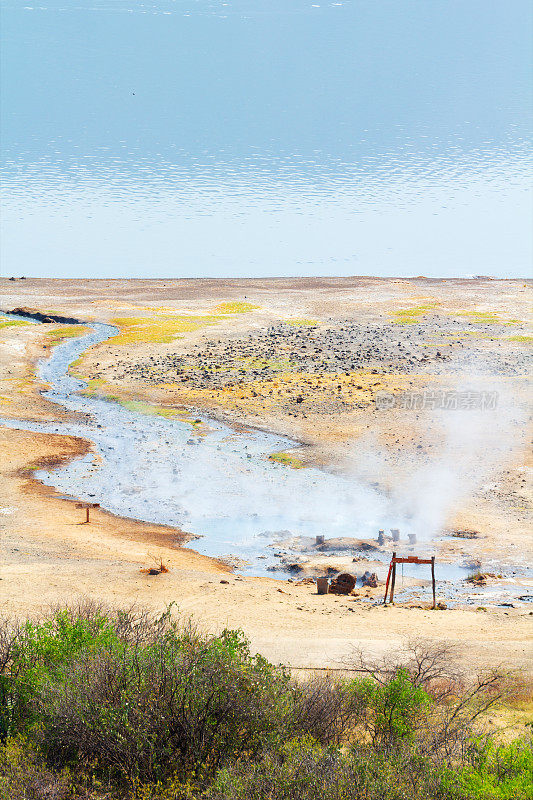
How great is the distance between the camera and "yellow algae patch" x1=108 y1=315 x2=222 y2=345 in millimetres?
54812

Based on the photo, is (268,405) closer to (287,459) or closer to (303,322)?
(287,459)

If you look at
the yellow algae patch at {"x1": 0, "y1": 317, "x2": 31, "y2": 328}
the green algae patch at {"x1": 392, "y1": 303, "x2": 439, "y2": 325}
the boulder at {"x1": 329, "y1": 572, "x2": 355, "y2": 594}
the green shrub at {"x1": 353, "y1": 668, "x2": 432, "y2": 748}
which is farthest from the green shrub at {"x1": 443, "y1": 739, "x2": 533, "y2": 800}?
the yellow algae patch at {"x1": 0, "y1": 317, "x2": 31, "y2": 328}

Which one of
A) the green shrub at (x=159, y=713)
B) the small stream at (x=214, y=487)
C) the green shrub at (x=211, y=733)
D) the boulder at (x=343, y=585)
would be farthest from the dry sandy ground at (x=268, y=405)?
the green shrub at (x=159, y=713)

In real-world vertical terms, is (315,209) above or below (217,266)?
above

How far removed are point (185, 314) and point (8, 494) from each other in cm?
3318

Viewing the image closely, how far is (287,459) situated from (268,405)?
6.80 meters

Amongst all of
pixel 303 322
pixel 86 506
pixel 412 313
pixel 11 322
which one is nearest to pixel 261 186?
pixel 412 313

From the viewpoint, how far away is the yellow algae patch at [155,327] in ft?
180

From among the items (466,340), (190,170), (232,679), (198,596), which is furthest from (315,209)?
(232,679)

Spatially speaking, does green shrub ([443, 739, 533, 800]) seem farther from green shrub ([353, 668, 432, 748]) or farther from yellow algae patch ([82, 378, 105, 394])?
yellow algae patch ([82, 378, 105, 394])

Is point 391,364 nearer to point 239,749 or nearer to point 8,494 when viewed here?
point 8,494

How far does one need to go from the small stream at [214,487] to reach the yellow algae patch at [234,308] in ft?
73.5

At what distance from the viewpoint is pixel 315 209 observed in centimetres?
9575

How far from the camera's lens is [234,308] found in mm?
63656
